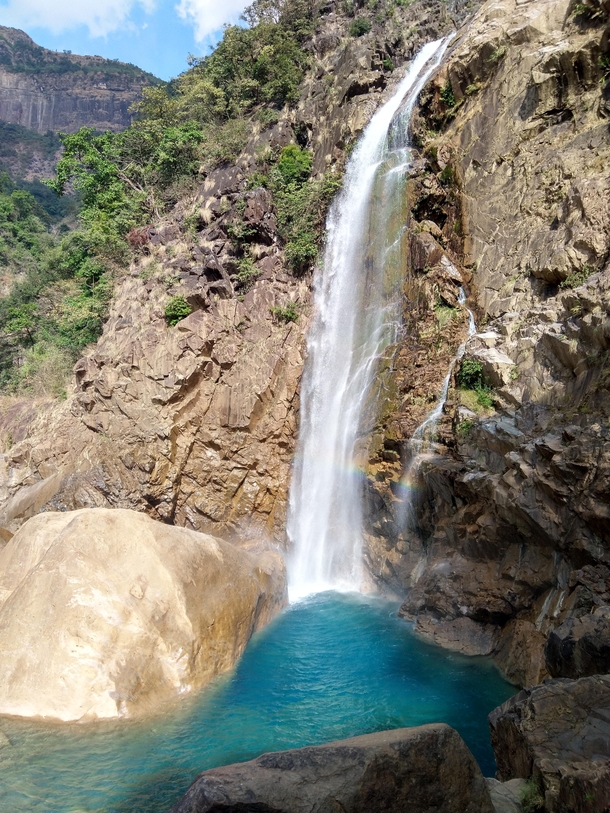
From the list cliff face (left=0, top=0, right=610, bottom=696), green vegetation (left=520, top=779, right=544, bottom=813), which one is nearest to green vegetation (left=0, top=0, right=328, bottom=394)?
cliff face (left=0, top=0, right=610, bottom=696)

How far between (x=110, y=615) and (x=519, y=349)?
1041cm

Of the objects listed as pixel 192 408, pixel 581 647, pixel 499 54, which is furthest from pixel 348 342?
pixel 581 647

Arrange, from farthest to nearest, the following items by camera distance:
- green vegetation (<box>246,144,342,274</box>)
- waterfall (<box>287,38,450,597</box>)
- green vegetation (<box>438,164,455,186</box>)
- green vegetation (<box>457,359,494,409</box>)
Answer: green vegetation (<box>246,144,342,274</box>), green vegetation (<box>438,164,455,186</box>), waterfall (<box>287,38,450,597</box>), green vegetation (<box>457,359,494,409</box>)

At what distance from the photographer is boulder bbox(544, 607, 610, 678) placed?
23.3ft

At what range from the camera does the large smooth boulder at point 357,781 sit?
488 cm

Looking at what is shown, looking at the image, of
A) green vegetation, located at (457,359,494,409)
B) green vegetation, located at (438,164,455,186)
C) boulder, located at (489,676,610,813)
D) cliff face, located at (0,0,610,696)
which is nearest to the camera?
boulder, located at (489,676,610,813)

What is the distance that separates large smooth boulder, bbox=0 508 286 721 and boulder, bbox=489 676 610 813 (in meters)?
5.89

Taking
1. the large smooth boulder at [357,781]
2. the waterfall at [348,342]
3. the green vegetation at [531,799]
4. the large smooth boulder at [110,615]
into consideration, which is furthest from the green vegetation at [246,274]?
the green vegetation at [531,799]

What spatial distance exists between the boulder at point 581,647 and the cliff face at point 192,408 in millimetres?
11785

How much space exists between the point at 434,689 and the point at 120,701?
547cm

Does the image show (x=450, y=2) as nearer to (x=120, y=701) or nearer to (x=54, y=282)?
(x=54, y=282)

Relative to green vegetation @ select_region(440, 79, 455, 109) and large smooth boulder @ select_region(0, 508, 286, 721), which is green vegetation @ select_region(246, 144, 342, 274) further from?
large smooth boulder @ select_region(0, 508, 286, 721)

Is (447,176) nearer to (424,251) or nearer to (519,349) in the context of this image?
(424,251)

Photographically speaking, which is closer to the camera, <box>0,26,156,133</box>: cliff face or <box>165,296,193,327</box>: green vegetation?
<box>165,296,193,327</box>: green vegetation
